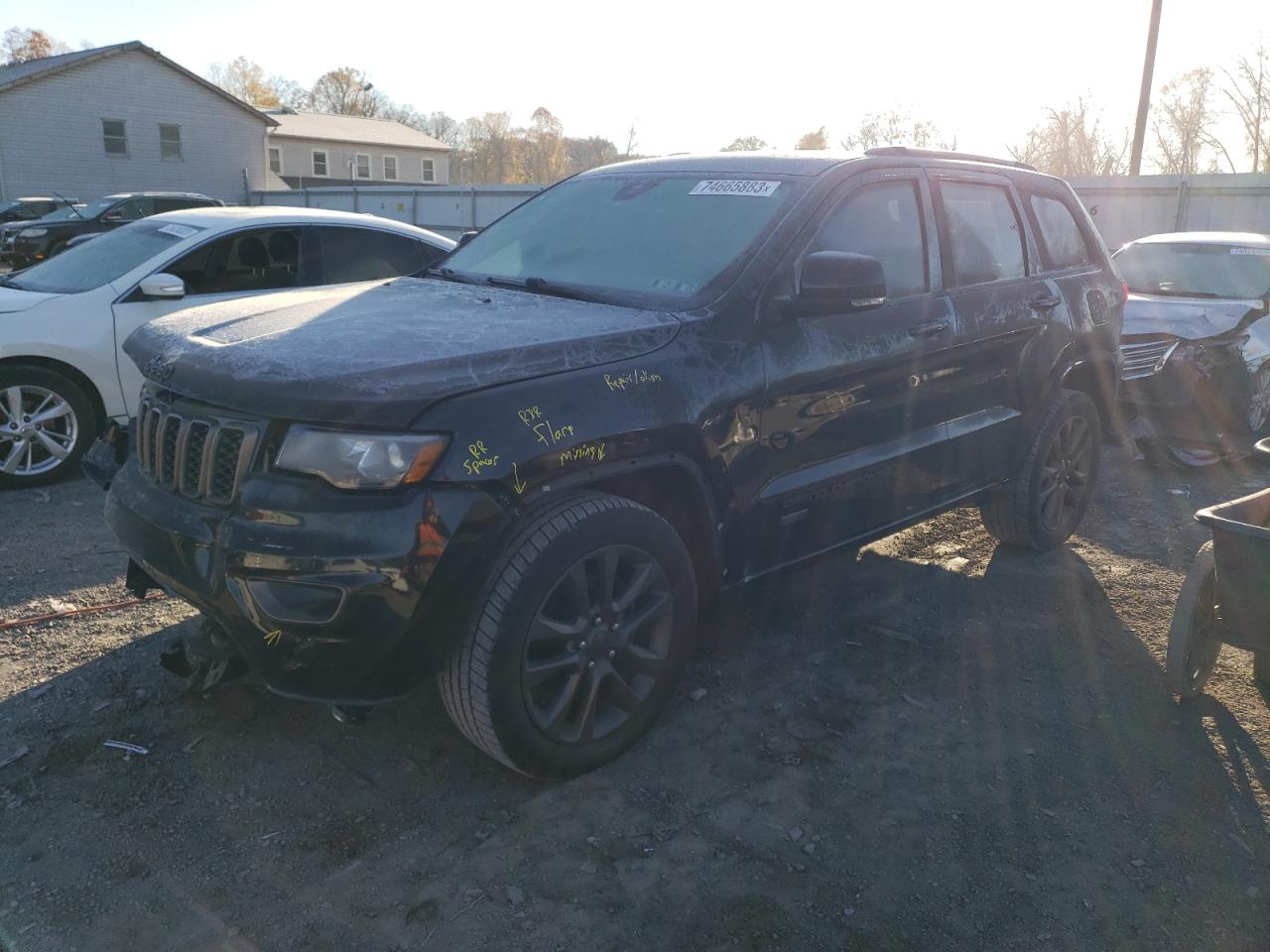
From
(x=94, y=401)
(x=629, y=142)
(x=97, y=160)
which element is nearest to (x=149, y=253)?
(x=94, y=401)

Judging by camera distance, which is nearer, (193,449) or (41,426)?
(193,449)

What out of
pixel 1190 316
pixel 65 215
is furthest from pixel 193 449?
pixel 65 215

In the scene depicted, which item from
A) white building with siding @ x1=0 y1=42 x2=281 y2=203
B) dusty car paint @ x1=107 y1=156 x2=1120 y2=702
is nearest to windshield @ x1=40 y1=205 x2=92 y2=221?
white building with siding @ x1=0 y1=42 x2=281 y2=203

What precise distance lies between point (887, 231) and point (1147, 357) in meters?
4.65

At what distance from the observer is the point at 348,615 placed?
256 centimetres

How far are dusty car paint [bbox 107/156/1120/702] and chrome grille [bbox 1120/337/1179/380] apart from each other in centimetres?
373

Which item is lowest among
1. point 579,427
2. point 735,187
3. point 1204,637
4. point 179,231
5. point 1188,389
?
point 1204,637

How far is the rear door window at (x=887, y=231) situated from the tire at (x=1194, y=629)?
1.54 meters

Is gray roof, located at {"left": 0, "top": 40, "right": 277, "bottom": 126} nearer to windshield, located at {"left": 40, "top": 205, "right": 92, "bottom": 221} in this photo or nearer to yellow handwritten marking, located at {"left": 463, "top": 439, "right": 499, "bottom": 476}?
windshield, located at {"left": 40, "top": 205, "right": 92, "bottom": 221}

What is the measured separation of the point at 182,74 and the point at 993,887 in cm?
4100

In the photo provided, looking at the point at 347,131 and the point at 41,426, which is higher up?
the point at 347,131

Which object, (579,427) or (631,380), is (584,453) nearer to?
(579,427)

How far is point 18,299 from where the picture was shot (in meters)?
5.87

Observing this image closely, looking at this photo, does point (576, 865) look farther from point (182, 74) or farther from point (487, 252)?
point (182, 74)
